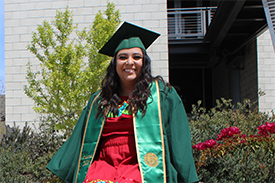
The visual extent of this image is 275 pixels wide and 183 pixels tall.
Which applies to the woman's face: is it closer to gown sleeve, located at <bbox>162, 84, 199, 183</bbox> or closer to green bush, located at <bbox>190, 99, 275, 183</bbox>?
gown sleeve, located at <bbox>162, 84, 199, 183</bbox>

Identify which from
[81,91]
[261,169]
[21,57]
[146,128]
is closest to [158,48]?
[81,91]

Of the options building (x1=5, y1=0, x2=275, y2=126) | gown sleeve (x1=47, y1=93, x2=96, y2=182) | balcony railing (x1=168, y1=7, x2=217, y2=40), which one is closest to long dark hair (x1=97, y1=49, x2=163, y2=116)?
gown sleeve (x1=47, y1=93, x2=96, y2=182)

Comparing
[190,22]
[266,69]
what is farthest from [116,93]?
[190,22]

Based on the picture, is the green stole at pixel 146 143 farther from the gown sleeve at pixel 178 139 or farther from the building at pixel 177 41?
the building at pixel 177 41

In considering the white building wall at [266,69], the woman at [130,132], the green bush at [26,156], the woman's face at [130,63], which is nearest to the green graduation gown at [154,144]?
the woman at [130,132]

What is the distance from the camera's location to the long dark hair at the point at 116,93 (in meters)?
2.16

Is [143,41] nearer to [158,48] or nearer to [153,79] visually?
[153,79]

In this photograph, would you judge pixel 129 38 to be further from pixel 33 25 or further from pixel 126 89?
pixel 33 25

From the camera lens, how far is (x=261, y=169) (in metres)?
3.53

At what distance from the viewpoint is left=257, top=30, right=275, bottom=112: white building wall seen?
8.94m

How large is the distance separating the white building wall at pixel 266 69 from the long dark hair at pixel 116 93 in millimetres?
7539

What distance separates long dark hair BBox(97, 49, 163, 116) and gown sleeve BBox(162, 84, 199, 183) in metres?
0.16

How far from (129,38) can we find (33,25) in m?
6.61

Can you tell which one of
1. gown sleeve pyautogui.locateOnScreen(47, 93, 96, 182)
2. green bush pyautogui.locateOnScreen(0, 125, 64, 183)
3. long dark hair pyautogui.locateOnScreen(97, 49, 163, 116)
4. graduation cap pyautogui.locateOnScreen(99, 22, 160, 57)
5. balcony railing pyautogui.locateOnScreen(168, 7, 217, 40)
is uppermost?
balcony railing pyautogui.locateOnScreen(168, 7, 217, 40)
